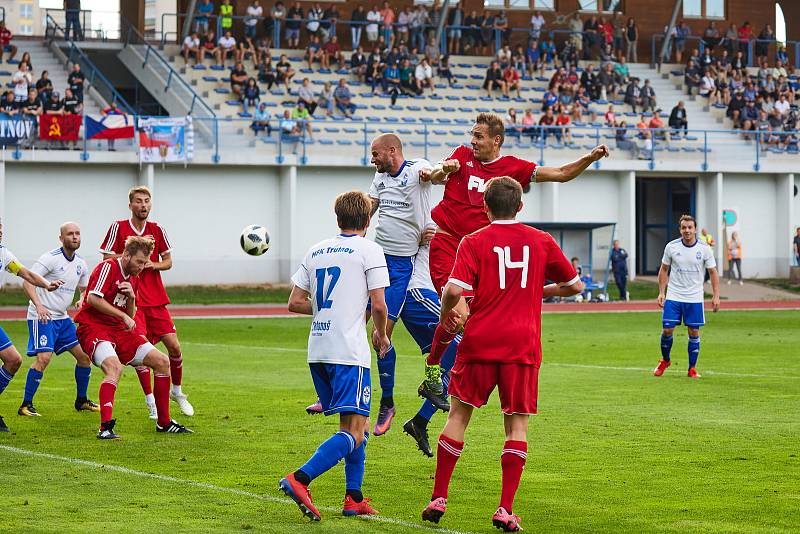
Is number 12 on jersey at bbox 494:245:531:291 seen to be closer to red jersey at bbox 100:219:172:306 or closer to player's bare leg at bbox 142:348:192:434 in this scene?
player's bare leg at bbox 142:348:192:434

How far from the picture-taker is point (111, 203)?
40.8 metres

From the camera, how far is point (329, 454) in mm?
8000

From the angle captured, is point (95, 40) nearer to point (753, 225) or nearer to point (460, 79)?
point (460, 79)

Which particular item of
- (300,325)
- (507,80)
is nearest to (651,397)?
(300,325)

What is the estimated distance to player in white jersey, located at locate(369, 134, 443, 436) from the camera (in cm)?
1107

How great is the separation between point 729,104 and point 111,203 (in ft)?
77.8

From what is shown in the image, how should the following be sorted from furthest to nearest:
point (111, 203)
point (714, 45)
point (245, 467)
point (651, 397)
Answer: point (714, 45)
point (111, 203)
point (651, 397)
point (245, 467)

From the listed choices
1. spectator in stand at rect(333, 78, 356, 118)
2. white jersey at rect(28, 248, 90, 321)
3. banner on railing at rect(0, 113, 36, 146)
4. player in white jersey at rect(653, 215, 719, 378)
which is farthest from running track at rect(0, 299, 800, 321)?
white jersey at rect(28, 248, 90, 321)

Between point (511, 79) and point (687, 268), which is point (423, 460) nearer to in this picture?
point (687, 268)

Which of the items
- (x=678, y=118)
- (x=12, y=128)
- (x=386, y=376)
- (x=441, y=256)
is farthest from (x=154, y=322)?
(x=678, y=118)

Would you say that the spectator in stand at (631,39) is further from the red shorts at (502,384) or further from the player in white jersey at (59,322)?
the red shorts at (502,384)

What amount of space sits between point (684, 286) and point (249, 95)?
89.1 ft

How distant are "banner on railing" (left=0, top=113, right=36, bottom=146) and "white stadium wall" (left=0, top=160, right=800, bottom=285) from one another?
0.77 metres

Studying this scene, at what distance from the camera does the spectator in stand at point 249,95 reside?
4312 cm
